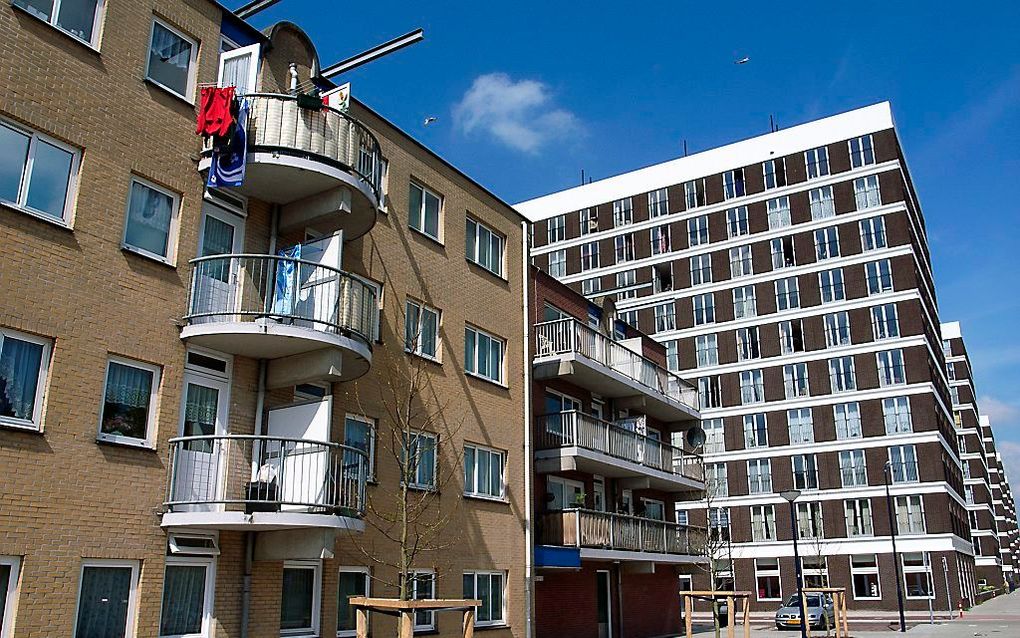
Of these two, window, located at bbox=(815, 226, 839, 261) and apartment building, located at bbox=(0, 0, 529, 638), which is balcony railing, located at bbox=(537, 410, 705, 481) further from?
window, located at bbox=(815, 226, 839, 261)

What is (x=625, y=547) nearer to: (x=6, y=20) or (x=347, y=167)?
(x=347, y=167)

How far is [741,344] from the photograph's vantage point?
64375mm

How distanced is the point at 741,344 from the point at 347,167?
52.0 meters

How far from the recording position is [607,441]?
2756 cm

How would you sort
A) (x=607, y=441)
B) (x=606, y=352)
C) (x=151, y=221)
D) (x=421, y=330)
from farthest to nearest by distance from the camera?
1. (x=606, y=352)
2. (x=607, y=441)
3. (x=421, y=330)
4. (x=151, y=221)

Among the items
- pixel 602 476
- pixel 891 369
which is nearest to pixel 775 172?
pixel 891 369

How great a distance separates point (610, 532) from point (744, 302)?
136ft

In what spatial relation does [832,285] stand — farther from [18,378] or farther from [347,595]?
[18,378]

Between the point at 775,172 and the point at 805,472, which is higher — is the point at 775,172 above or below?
above

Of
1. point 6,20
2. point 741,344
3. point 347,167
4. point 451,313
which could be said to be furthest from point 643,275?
point 6,20

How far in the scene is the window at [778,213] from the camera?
64188 millimetres

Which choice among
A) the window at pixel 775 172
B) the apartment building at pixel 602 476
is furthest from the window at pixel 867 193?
the apartment building at pixel 602 476

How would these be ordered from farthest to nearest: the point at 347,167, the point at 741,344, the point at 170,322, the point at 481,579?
the point at 741,344, the point at 481,579, the point at 347,167, the point at 170,322

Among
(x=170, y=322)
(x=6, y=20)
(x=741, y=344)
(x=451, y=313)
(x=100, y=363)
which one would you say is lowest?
(x=100, y=363)
